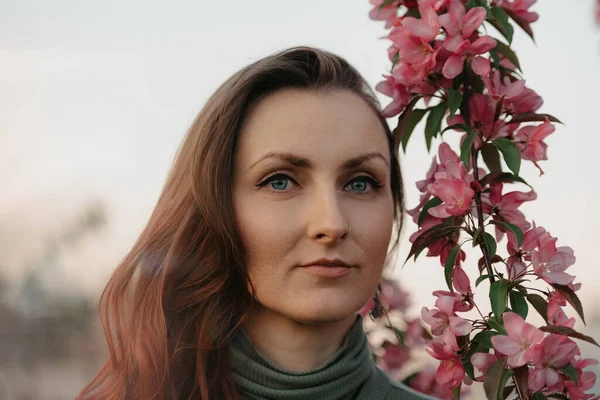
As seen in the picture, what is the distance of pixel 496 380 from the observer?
1916 mm

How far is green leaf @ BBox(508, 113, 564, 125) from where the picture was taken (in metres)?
2.14

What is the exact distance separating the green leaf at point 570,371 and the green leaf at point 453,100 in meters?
0.66

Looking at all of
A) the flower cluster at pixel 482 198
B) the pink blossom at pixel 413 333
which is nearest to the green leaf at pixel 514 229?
the flower cluster at pixel 482 198

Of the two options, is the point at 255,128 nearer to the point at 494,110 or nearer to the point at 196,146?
the point at 196,146

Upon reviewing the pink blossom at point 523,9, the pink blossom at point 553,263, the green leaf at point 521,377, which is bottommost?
the green leaf at point 521,377

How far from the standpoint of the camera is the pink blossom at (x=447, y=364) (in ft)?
6.70

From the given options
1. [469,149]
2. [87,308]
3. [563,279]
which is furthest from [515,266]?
[87,308]

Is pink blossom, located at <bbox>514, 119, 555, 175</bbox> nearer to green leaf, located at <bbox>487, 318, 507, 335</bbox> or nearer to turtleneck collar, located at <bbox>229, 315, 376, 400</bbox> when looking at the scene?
green leaf, located at <bbox>487, 318, 507, 335</bbox>

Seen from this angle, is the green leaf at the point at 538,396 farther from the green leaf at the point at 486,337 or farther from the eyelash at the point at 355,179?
the eyelash at the point at 355,179

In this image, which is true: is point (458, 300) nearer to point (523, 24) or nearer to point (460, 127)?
point (460, 127)

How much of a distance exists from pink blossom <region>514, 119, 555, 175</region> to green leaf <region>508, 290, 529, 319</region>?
14.0 inches

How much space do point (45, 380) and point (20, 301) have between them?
1.84 feet

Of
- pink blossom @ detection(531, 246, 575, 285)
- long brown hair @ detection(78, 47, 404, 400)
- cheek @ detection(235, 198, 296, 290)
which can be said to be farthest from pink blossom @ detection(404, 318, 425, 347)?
pink blossom @ detection(531, 246, 575, 285)

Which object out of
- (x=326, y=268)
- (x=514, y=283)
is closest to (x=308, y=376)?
(x=326, y=268)
